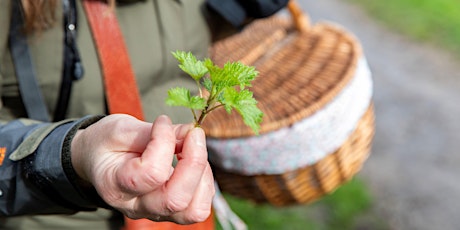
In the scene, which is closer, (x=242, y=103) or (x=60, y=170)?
(x=242, y=103)

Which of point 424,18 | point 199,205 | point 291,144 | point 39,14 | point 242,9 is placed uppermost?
point 39,14

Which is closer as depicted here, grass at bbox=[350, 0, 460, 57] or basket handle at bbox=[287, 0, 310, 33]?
basket handle at bbox=[287, 0, 310, 33]

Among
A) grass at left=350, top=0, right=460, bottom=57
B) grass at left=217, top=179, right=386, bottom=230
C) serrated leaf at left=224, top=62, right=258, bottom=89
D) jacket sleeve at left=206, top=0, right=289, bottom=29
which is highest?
serrated leaf at left=224, top=62, right=258, bottom=89

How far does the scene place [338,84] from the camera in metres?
1.73

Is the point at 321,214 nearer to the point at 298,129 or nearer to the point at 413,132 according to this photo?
the point at 413,132

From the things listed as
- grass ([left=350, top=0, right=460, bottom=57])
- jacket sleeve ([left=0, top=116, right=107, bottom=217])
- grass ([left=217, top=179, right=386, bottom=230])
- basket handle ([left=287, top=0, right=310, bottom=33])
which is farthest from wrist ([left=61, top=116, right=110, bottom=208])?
grass ([left=350, top=0, right=460, bottom=57])

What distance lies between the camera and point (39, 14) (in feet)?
3.94

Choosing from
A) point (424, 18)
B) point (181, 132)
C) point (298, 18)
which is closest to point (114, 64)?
point (181, 132)

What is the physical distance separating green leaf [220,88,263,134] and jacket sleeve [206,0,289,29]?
2.43 feet

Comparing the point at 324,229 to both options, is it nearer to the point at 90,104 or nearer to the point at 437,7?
the point at 90,104

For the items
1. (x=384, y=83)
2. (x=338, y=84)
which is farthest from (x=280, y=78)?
(x=384, y=83)

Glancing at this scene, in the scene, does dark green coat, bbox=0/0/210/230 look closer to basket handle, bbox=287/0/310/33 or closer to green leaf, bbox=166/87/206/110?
green leaf, bbox=166/87/206/110

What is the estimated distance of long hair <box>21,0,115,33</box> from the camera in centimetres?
118

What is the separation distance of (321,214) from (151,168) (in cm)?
205
